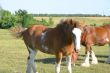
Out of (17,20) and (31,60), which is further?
(17,20)

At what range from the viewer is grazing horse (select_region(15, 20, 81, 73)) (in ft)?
32.1

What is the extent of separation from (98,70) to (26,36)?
12.5 feet

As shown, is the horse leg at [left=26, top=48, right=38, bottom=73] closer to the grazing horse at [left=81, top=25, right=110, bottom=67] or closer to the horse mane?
the horse mane

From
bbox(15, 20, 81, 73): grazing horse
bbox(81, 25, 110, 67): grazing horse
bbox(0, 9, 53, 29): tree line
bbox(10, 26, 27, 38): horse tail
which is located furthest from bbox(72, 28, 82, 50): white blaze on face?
bbox(0, 9, 53, 29): tree line

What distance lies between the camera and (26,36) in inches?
470

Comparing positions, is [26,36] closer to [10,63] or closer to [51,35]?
[51,35]

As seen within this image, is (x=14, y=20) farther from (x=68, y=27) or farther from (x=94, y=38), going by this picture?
(x=68, y=27)

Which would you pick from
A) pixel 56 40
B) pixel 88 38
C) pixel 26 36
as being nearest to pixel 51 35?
pixel 56 40

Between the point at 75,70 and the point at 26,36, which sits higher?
the point at 26,36

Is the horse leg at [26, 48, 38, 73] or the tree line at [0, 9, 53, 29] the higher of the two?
the horse leg at [26, 48, 38, 73]

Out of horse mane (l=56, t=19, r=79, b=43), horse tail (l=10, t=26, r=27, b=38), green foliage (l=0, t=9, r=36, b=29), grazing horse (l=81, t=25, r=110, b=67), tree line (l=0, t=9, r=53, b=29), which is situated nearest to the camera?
horse mane (l=56, t=19, r=79, b=43)

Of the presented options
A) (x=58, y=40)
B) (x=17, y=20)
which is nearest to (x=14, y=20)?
(x=17, y=20)

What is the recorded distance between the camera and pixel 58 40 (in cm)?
1029

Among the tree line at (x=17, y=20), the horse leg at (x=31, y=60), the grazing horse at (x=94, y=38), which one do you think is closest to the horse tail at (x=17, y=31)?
the horse leg at (x=31, y=60)
